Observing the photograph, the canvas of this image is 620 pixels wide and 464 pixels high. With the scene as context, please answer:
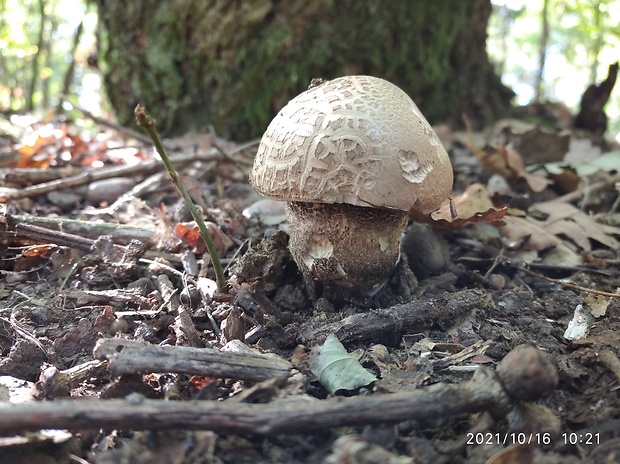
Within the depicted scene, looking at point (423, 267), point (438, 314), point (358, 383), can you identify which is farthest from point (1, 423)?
point (423, 267)

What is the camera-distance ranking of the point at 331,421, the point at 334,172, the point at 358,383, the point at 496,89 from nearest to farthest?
the point at 331,421 → the point at 358,383 → the point at 334,172 → the point at 496,89

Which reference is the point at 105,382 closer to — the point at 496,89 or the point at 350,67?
the point at 350,67

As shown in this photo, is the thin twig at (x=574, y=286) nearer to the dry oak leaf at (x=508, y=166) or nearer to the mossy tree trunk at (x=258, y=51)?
the dry oak leaf at (x=508, y=166)

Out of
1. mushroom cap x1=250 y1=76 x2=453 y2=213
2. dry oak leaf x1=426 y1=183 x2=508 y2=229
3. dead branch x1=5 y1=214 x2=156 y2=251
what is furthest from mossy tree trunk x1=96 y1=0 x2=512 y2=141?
mushroom cap x1=250 y1=76 x2=453 y2=213

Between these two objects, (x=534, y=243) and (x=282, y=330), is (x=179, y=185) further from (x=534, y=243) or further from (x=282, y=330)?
(x=534, y=243)

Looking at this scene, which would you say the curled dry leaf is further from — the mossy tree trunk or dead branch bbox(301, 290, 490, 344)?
the mossy tree trunk
